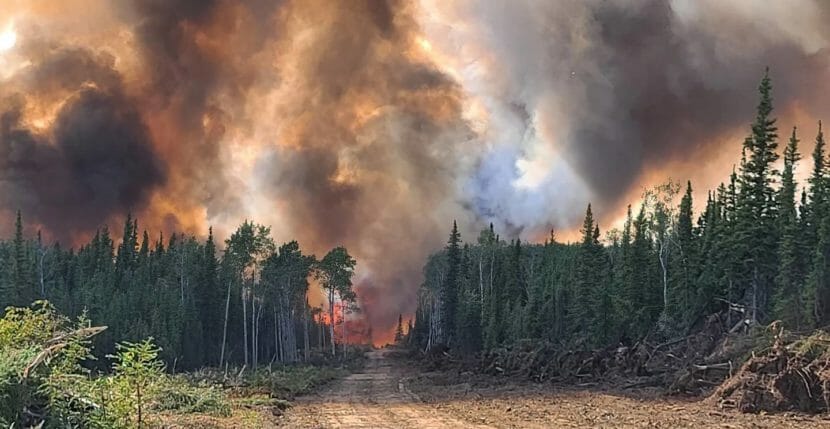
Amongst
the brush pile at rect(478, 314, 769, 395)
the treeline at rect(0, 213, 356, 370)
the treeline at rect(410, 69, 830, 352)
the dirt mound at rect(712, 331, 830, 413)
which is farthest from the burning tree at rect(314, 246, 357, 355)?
the dirt mound at rect(712, 331, 830, 413)

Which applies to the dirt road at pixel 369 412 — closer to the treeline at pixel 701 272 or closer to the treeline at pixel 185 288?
the treeline at pixel 701 272

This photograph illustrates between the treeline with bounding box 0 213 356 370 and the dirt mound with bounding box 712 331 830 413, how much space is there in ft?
196

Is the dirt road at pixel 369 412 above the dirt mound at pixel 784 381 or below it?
below

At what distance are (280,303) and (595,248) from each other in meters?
57.4

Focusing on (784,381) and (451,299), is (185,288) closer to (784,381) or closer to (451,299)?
(451,299)

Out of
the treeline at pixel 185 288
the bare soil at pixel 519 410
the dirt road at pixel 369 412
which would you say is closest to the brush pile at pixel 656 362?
the bare soil at pixel 519 410

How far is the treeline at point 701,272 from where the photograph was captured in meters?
39.7

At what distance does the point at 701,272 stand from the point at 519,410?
27.8 metres

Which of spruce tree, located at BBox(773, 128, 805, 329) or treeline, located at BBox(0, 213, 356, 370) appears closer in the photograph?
spruce tree, located at BBox(773, 128, 805, 329)

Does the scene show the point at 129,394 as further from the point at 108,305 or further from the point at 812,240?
the point at 108,305

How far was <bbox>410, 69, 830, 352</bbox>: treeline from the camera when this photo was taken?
39656 millimetres

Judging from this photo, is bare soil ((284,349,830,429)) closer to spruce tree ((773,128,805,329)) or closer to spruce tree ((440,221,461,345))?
spruce tree ((773,128,805,329))

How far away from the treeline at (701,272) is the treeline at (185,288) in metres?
31.5

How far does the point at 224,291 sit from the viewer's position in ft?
346
